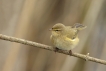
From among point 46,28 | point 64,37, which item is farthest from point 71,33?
point 46,28

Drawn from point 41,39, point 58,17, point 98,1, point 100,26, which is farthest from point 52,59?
point 98,1

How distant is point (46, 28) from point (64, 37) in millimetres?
925

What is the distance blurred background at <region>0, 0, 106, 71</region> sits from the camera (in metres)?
2.93

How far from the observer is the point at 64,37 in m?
2.37

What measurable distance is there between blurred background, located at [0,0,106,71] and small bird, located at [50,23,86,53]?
49cm

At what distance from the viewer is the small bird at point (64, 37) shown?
2.29 m

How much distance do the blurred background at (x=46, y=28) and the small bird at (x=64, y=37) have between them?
1.60 ft

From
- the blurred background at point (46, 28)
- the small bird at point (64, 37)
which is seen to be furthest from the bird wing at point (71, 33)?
the blurred background at point (46, 28)

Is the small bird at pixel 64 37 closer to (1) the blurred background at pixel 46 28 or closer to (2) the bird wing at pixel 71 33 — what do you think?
(2) the bird wing at pixel 71 33

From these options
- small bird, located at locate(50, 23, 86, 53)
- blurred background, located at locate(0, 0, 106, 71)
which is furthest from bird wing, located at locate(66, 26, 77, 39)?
blurred background, located at locate(0, 0, 106, 71)

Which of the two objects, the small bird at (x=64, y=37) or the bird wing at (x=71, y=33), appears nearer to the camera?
the small bird at (x=64, y=37)

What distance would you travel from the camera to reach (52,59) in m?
3.36

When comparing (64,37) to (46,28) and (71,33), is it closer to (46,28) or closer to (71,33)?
→ (71,33)

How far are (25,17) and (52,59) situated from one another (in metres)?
0.78
